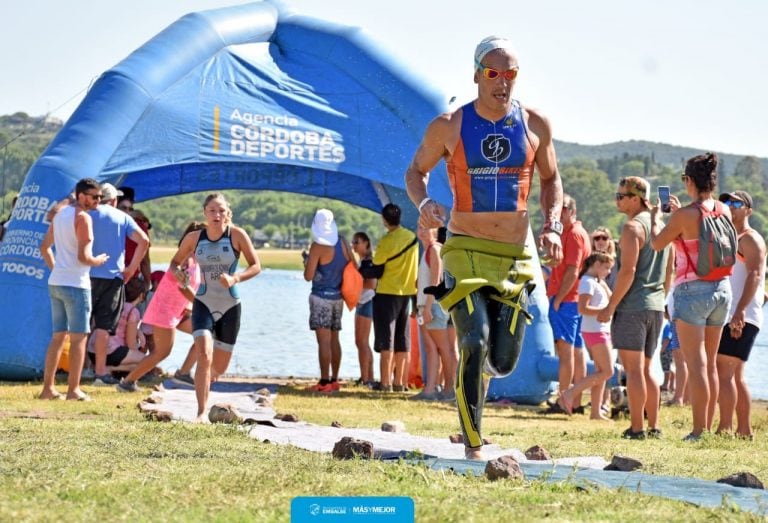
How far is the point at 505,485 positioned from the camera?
498cm

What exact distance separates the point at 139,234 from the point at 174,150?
221 cm

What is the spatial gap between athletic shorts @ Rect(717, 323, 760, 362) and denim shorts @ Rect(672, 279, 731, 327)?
0.39m

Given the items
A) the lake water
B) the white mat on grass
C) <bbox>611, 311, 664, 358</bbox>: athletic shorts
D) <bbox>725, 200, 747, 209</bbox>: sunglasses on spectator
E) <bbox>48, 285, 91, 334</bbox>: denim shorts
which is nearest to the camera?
the white mat on grass

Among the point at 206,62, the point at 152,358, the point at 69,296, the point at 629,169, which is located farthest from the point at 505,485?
the point at 629,169

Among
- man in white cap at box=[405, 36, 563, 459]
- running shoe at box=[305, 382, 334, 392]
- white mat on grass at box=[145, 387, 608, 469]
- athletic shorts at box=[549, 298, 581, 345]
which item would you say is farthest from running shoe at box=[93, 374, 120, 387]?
man in white cap at box=[405, 36, 563, 459]

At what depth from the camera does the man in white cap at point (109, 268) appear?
11.4m

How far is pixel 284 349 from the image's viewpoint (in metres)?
22.3

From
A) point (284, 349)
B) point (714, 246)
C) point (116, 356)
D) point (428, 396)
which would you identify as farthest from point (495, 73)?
point (284, 349)

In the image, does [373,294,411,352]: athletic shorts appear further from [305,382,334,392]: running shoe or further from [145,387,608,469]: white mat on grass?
[145,387,608,469]: white mat on grass

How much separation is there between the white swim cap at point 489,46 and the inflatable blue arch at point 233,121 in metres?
6.26

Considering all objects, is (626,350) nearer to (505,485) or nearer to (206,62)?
(505,485)

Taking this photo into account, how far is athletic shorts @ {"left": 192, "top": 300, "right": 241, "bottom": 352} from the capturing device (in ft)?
28.0

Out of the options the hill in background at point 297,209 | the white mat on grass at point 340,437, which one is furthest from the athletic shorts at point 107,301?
the hill in background at point 297,209

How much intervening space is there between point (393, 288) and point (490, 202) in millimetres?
6755
